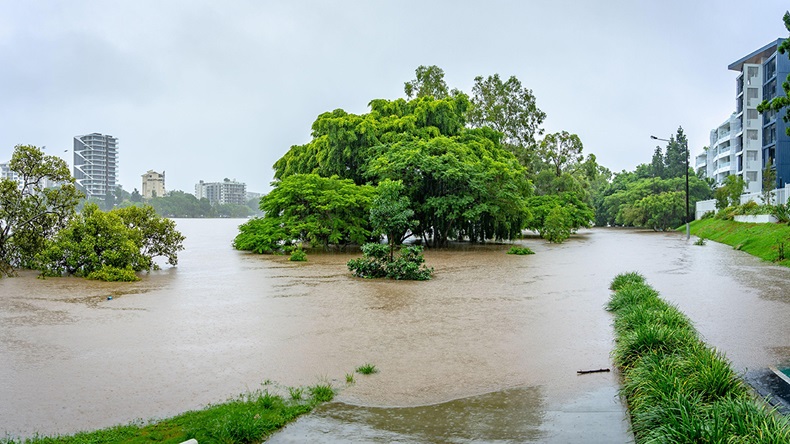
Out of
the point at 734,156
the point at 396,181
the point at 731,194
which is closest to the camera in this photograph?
the point at 396,181

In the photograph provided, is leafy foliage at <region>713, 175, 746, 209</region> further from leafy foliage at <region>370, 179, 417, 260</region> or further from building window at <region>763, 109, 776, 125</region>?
leafy foliage at <region>370, 179, 417, 260</region>

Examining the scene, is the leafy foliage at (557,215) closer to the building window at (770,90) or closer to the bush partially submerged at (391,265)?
the building window at (770,90)

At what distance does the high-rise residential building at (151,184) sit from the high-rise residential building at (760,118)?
3095 inches

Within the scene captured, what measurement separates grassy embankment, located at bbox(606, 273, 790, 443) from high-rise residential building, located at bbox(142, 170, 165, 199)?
90280 mm

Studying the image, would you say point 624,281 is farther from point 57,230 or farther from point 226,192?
point 226,192

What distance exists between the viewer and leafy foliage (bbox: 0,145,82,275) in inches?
698

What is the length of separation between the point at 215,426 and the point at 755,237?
2873 cm

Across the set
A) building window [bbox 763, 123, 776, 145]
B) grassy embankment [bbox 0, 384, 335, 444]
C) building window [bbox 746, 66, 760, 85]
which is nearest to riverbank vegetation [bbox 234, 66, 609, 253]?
grassy embankment [bbox 0, 384, 335, 444]

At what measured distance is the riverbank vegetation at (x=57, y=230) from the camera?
16891 mm

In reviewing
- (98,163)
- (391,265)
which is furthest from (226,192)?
(391,265)

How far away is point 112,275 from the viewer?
16.4m

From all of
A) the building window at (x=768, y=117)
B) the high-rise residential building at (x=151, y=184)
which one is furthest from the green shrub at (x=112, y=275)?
the high-rise residential building at (x=151, y=184)

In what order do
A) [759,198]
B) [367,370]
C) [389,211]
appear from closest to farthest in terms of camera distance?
[367,370] → [389,211] → [759,198]

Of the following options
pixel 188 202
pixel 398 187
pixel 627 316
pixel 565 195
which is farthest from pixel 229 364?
pixel 188 202
